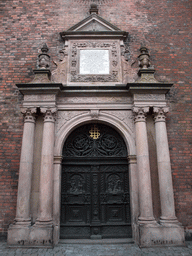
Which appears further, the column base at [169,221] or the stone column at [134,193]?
the stone column at [134,193]

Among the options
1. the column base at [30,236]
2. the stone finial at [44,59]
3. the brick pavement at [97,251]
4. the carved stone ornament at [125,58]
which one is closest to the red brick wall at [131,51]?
the carved stone ornament at [125,58]

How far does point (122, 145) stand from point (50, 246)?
319 cm

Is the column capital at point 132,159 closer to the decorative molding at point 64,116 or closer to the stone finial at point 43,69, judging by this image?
the decorative molding at point 64,116

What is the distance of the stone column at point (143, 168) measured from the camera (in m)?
5.04

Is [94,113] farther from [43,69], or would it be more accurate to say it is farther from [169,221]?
[169,221]

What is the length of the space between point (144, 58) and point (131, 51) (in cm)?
84

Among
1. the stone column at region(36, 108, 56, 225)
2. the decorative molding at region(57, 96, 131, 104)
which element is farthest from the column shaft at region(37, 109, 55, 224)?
the decorative molding at region(57, 96, 131, 104)

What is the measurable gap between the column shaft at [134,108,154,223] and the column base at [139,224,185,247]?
0.22 metres

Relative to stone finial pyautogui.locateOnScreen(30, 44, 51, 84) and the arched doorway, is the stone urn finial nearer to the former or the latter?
the arched doorway

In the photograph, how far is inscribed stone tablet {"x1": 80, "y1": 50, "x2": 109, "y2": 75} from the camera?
20.7ft

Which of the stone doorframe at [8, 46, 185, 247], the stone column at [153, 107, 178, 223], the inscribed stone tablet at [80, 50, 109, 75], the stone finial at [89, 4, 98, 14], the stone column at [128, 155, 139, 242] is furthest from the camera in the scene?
the stone finial at [89, 4, 98, 14]

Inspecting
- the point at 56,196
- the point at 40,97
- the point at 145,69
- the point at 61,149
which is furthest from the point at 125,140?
the point at 40,97

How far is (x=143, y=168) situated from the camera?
5285 mm

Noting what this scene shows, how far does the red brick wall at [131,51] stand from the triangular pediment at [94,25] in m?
0.41
